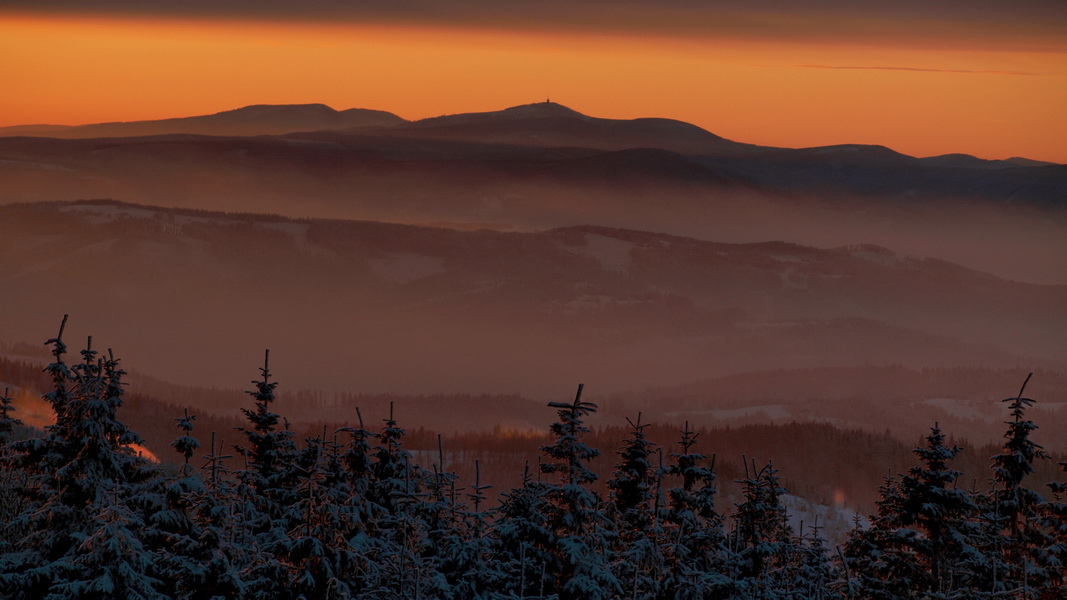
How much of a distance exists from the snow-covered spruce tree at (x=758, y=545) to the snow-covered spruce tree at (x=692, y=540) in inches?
30.1

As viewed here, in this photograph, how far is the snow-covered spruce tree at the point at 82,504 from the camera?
113 feet

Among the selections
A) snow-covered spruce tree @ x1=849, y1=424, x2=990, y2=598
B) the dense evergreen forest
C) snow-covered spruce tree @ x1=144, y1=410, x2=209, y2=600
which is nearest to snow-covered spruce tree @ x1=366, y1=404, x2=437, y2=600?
the dense evergreen forest

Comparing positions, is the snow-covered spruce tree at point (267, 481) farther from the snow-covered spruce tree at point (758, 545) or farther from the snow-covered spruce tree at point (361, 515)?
the snow-covered spruce tree at point (758, 545)

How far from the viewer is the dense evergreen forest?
116 ft

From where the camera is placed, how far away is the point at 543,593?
38500 millimetres

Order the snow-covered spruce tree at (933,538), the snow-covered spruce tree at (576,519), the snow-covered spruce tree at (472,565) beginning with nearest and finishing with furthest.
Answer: the snow-covered spruce tree at (576,519) < the snow-covered spruce tree at (472,565) < the snow-covered spruce tree at (933,538)

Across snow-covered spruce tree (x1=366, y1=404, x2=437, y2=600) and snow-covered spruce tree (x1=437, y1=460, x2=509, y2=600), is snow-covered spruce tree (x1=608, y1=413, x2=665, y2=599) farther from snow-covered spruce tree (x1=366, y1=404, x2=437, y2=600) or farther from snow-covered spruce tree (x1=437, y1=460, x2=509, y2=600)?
snow-covered spruce tree (x1=366, y1=404, x2=437, y2=600)

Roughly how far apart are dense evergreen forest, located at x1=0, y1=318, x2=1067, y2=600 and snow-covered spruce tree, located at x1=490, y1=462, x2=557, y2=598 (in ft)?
0.22

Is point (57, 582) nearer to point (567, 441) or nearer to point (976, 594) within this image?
point (567, 441)

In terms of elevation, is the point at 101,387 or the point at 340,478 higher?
the point at 101,387

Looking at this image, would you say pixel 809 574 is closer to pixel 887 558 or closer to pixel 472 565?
pixel 887 558

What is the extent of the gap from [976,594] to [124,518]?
23669 mm

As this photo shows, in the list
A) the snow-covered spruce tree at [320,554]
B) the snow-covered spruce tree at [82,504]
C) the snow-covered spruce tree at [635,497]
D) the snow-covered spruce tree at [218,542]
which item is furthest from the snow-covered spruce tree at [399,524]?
the snow-covered spruce tree at [82,504]

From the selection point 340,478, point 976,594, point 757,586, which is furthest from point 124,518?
point 976,594
